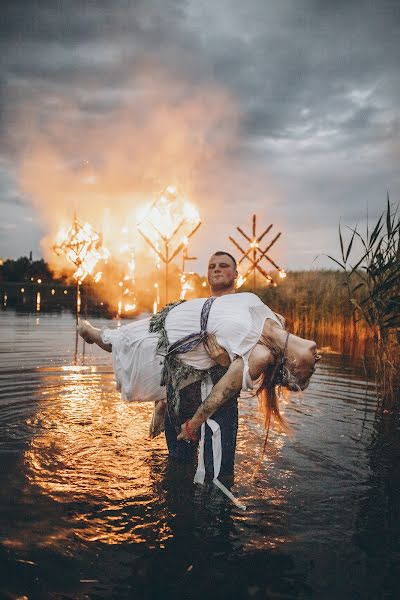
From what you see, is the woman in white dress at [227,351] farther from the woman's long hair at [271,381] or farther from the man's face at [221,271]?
the man's face at [221,271]

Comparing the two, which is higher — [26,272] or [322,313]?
[26,272]

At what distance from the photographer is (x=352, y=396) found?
1052cm

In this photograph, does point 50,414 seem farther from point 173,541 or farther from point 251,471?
point 173,541

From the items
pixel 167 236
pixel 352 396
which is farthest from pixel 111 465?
pixel 167 236

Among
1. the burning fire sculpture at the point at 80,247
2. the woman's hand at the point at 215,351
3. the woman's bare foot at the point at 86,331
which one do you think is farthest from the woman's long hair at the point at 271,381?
the burning fire sculpture at the point at 80,247

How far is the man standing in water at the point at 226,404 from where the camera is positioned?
497cm

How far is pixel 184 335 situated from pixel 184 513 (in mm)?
1726

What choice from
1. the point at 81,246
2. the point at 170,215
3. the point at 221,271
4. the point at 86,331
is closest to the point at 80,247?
the point at 81,246

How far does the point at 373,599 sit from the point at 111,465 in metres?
3.21

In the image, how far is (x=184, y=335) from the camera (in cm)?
487

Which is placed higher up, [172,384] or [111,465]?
[172,384]

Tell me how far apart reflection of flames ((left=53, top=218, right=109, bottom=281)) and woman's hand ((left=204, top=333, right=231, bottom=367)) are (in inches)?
455

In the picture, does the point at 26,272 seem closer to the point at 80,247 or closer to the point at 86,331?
the point at 80,247

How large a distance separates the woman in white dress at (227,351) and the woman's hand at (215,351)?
0.03 metres
